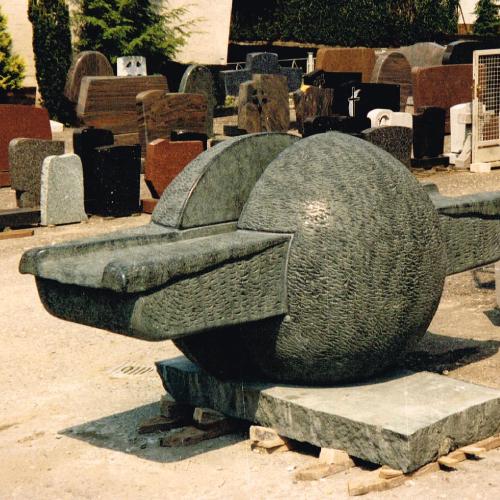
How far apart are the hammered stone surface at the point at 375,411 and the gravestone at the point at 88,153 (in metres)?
7.66

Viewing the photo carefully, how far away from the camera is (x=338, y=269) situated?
545 cm

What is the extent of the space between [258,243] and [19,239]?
24.4 feet

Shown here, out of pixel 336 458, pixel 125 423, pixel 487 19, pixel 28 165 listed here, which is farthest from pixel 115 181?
pixel 487 19

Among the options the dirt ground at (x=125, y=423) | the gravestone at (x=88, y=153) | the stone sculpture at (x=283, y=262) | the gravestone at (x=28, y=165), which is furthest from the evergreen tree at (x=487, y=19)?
the stone sculpture at (x=283, y=262)

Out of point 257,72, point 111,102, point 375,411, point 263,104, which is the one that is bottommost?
point 375,411

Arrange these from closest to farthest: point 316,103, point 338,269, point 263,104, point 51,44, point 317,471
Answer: point 317,471 → point 338,269 → point 263,104 → point 316,103 → point 51,44

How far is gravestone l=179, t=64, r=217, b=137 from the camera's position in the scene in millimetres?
20031

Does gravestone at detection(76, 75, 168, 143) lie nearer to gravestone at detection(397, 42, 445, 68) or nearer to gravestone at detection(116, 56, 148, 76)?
gravestone at detection(116, 56, 148, 76)

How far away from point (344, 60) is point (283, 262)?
20125 mm

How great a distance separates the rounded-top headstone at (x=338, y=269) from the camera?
18.0 ft

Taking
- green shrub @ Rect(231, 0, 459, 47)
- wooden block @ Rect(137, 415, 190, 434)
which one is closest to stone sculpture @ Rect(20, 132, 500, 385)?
wooden block @ Rect(137, 415, 190, 434)

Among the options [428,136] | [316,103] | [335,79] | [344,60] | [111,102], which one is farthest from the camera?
[344,60]

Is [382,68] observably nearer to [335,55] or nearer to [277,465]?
[335,55]

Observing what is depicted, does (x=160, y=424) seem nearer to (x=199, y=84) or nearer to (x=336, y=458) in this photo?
(x=336, y=458)
